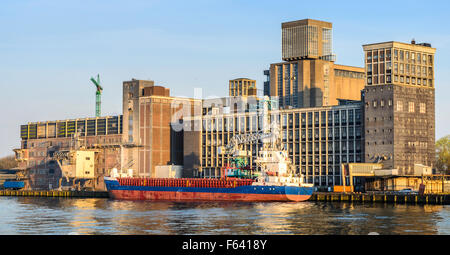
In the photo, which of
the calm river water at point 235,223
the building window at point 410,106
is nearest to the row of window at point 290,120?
the building window at point 410,106

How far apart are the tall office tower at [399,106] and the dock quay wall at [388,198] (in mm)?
22497

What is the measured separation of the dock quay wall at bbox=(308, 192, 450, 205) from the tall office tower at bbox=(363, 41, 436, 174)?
22.5 meters

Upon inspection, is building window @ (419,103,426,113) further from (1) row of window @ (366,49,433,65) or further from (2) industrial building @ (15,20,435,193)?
(1) row of window @ (366,49,433,65)

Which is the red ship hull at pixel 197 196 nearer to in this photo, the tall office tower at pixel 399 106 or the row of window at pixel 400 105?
the tall office tower at pixel 399 106

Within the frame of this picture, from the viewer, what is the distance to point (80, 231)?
68.1 meters

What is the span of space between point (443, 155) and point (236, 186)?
81.1 metres

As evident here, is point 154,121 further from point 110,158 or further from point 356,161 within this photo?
point 356,161

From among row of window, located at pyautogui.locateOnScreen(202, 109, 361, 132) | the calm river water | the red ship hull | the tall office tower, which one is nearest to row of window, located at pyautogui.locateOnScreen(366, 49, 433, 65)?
the tall office tower

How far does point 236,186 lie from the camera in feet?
433

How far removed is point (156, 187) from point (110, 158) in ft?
188

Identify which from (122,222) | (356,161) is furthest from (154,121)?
(122,222)

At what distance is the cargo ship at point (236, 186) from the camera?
418 feet

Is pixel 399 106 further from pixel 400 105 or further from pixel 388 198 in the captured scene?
pixel 388 198

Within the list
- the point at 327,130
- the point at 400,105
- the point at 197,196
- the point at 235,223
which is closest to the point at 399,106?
the point at 400,105
